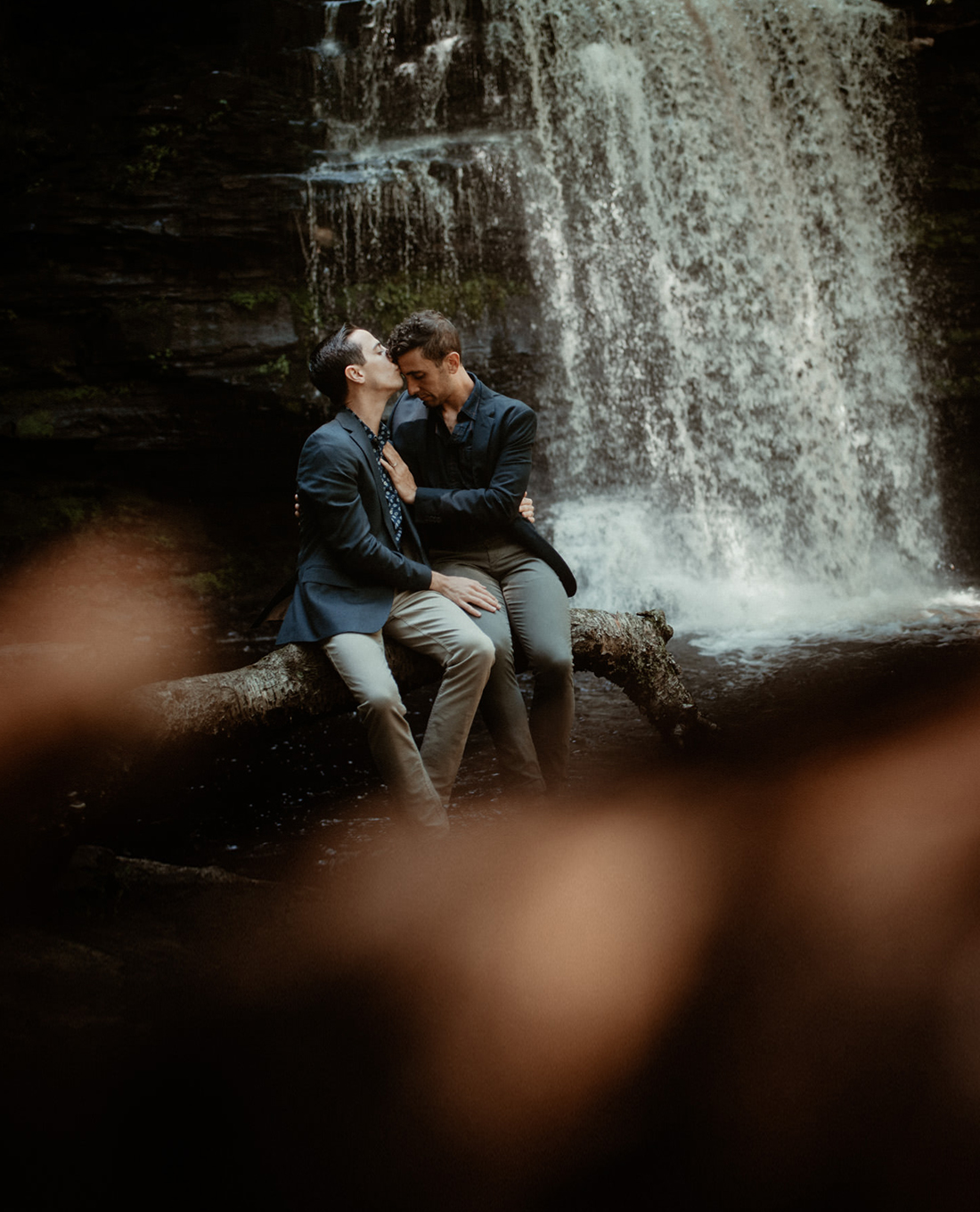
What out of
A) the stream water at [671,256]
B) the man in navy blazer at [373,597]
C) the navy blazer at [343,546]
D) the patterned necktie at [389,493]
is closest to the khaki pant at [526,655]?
the man in navy blazer at [373,597]

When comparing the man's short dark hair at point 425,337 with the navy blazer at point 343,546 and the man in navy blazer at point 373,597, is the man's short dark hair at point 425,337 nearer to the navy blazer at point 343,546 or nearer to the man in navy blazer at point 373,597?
the man in navy blazer at point 373,597

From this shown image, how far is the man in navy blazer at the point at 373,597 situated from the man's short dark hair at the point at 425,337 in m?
0.09

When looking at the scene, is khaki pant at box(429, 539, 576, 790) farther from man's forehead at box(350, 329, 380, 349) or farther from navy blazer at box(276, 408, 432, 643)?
man's forehead at box(350, 329, 380, 349)

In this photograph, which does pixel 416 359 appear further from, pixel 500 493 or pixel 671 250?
pixel 671 250

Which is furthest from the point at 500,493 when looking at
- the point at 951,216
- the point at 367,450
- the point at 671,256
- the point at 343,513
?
the point at 951,216

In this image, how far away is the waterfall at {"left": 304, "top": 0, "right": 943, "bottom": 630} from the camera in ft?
31.9

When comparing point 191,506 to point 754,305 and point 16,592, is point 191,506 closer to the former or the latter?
point 16,592

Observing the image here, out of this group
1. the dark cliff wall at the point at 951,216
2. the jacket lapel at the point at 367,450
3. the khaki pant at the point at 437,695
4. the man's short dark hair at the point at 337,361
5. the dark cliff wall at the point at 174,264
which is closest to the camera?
the khaki pant at the point at 437,695

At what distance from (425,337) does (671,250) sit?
7.49 metres

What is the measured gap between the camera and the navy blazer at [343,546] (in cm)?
350

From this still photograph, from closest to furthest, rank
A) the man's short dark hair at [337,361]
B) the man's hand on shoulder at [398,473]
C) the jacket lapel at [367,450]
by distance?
the jacket lapel at [367,450], the man's short dark hair at [337,361], the man's hand on shoulder at [398,473]

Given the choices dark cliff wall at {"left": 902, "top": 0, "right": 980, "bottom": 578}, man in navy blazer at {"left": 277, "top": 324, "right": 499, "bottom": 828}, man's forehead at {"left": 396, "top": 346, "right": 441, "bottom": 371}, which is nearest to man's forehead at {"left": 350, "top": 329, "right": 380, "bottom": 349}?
man in navy blazer at {"left": 277, "top": 324, "right": 499, "bottom": 828}

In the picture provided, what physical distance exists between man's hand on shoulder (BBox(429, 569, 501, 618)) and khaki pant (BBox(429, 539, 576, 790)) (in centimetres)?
4

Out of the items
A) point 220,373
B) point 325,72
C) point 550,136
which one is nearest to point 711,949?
point 220,373
